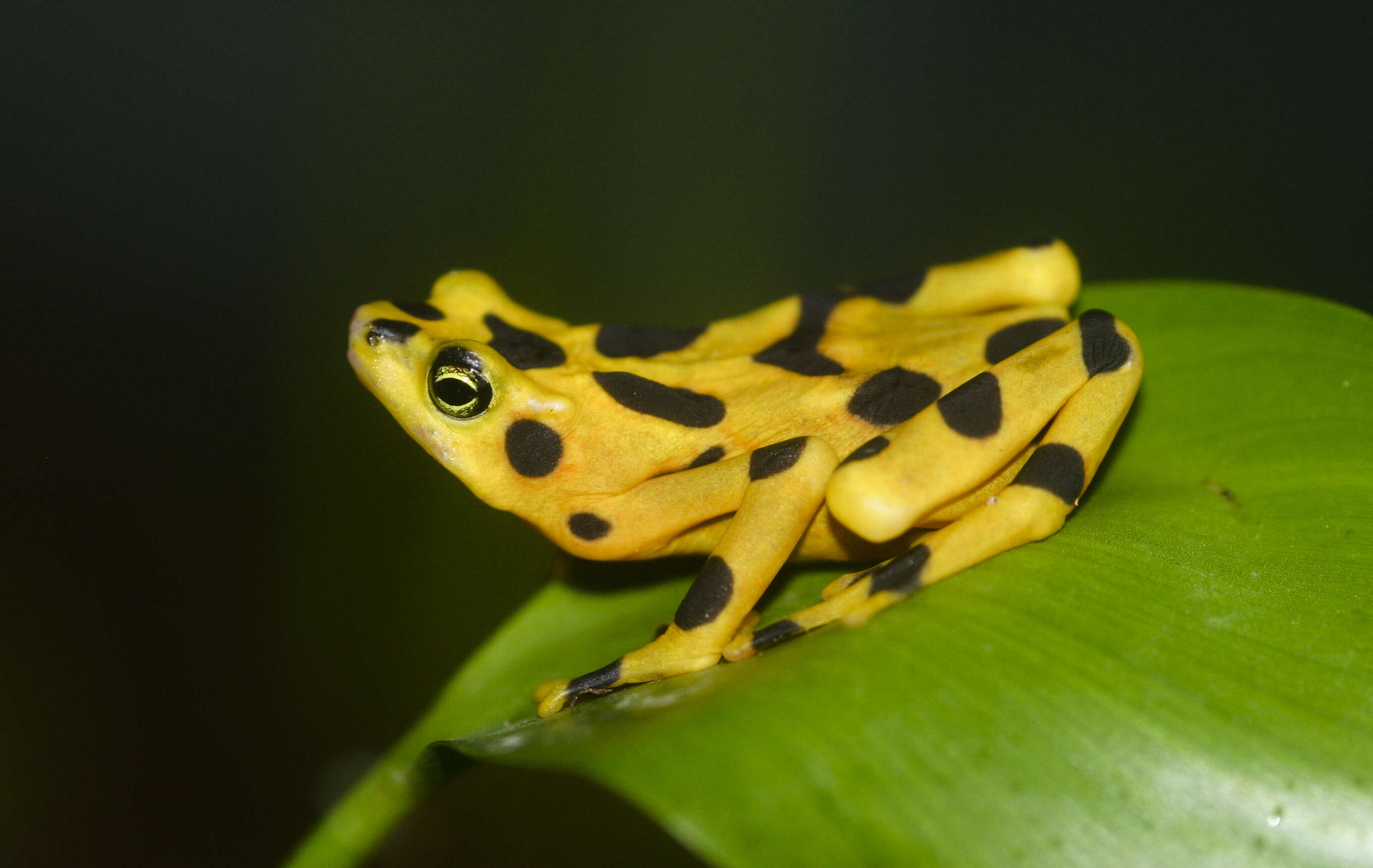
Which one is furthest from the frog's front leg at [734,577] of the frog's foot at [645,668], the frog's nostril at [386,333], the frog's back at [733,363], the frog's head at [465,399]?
the frog's nostril at [386,333]

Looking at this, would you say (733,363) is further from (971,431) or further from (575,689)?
(575,689)

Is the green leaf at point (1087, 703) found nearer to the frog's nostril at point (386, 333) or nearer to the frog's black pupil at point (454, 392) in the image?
the frog's black pupil at point (454, 392)

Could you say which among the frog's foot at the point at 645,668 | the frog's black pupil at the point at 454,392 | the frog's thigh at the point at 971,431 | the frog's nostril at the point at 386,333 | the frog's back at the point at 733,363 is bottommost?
the frog's foot at the point at 645,668

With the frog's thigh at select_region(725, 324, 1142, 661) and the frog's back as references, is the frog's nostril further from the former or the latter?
the frog's thigh at select_region(725, 324, 1142, 661)

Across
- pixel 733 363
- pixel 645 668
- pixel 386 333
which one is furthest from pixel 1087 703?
pixel 386 333

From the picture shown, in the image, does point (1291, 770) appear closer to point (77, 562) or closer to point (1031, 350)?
point (1031, 350)
